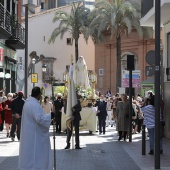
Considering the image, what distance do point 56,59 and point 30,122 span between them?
2151 inches

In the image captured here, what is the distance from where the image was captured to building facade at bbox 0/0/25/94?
26302 millimetres

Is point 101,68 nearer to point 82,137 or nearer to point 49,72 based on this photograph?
point 49,72

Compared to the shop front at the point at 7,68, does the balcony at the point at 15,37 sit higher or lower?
higher

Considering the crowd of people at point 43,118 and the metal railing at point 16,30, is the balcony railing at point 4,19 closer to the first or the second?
the metal railing at point 16,30

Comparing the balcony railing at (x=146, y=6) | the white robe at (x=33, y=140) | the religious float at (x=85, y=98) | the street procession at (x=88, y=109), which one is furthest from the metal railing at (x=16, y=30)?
the white robe at (x=33, y=140)

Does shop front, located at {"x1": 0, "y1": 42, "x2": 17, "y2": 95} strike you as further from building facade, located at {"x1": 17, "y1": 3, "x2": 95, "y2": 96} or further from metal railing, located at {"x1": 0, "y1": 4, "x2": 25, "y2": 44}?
building facade, located at {"x1": 17, "y1": 3, "x2": 95, "y2": 96}

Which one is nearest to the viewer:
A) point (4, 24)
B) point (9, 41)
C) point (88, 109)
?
point (88, 109)

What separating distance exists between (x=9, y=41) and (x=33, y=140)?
69.1 feet

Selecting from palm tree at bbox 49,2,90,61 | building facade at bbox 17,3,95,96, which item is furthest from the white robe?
building facade at bbox 17,3,95,96

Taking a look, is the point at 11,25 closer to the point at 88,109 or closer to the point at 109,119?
the point at 109,119

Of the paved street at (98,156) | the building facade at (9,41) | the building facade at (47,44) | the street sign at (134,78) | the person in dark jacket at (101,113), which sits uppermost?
the building facade at (47,44)

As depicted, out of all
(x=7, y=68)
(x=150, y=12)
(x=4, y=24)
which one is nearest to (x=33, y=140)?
(x=150, y=12)

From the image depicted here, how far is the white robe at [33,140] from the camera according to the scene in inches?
327

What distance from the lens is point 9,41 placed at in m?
28.8
